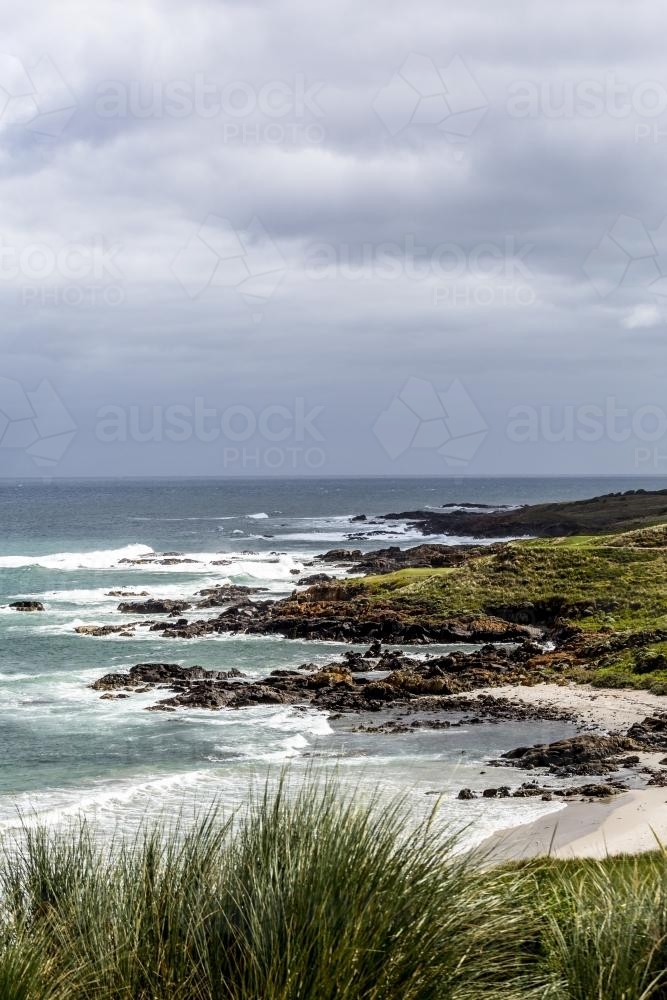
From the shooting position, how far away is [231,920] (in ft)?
24.0

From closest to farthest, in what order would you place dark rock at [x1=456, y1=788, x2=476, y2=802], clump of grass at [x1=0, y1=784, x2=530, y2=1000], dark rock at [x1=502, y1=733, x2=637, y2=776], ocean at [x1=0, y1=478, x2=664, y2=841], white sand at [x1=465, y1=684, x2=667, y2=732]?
1. clump of grass at [x1=0, y1=784, x2=530, y2=1000]
2. dark rock at [x1=456, y1=788, x2=476, y2=802]
3. ocean at [x1=0, y1=478, x2=664, y2=841]
4. dark rock at [x1=502, y1=733, x2=637, y2=776]
5. white sand at [x1=465, y1=684, x2=667, y2=732]

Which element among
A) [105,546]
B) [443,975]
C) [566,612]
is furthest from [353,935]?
[105,546]

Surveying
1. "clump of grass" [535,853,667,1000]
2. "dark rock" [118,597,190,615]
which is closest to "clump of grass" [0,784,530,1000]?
"clump of grass" [535,853,667,1000]

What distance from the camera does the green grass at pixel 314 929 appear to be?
659 centimetres

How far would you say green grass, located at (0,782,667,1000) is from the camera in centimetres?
659

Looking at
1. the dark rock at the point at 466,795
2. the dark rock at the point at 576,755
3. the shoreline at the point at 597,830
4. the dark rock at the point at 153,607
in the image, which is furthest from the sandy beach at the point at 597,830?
the dark rock at the point at 153,607

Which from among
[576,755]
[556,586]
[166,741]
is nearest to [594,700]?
[576,755]

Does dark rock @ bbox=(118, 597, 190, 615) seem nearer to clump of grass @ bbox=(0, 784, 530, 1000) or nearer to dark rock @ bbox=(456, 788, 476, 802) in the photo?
dark rock @ bbox=(456, 788, 476, 802)

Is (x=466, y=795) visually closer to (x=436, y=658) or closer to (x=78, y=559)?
(x=436, y=658)

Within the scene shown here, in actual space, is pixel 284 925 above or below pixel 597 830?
above

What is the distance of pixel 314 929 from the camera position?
6660 millimetres

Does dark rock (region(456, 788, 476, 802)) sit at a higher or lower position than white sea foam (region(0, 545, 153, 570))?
A: lower

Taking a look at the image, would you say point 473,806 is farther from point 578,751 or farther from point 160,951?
point 160,951

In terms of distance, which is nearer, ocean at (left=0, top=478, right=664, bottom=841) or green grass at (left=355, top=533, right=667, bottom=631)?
ocean at (left=0, top=478, right=664, bottom=841)
